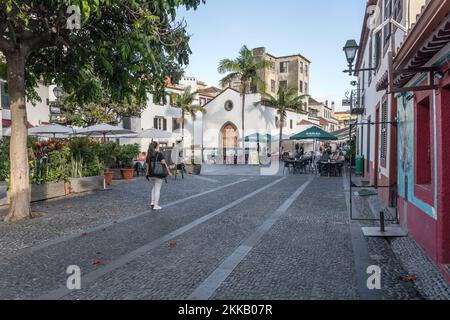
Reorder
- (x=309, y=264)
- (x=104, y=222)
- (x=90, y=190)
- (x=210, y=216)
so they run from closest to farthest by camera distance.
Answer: (x=309, y=264), (x=104, y=222), (x=210, y=216), (x=90, y=190)

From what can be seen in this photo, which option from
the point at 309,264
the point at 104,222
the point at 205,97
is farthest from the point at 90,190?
the point at 205,97

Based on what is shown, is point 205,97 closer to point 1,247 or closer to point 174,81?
point 174,81

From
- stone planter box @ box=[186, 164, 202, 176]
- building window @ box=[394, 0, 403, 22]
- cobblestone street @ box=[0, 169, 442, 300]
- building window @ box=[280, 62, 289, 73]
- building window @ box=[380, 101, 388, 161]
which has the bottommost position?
cobblestone street @ box=[0, 169, 442, 300]

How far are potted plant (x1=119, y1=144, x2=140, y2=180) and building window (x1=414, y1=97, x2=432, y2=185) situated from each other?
1400cm

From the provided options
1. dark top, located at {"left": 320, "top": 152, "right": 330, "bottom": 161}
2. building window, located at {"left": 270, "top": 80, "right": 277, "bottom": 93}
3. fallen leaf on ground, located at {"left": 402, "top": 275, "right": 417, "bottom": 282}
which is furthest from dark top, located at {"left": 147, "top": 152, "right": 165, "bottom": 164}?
building window, located at {"left": 270, "top": 80, "right": 277, "bottom": 93}

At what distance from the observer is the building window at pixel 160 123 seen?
40400 mm

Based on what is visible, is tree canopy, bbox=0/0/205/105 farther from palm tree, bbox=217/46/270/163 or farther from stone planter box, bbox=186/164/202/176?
palm tree, bbox=217/46/270/163

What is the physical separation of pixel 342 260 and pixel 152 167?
5.71 m

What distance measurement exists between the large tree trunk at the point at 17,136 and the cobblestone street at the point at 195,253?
0.47 meters

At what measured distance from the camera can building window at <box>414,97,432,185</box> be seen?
652cm

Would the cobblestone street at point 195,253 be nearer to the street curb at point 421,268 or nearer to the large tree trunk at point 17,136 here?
the street curb at point 421,268

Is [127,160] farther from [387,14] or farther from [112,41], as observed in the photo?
[387,14]

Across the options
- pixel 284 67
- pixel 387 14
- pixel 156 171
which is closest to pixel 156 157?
pixel 156 171

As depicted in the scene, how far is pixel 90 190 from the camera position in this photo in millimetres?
13773
